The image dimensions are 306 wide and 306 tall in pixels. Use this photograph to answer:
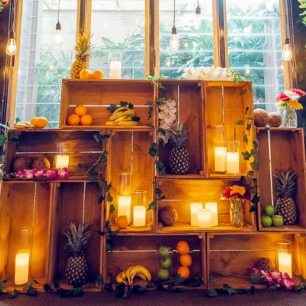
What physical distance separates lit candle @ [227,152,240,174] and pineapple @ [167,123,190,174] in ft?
1.16

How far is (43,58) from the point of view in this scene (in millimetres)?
2842

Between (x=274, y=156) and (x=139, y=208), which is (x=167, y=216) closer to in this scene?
(x=139, y=208)

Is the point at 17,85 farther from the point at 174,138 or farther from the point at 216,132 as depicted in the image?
the point at 216,132

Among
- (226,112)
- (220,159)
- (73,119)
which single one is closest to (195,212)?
(220,159)

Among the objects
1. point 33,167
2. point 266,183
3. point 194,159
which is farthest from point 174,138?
point 33,167

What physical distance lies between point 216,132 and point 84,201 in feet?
4.52

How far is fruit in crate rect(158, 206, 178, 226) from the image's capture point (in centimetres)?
221

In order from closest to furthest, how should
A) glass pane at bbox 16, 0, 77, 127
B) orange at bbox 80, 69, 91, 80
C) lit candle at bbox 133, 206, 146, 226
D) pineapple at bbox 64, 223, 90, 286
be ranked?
pineapple at bbox 64, 223, 90, 286 → lit candle at bbox 133, 206, 146, 226 → orange at bbox 80, 69, 91, 80 → glass pane at bbox 16, 0, 77, 127

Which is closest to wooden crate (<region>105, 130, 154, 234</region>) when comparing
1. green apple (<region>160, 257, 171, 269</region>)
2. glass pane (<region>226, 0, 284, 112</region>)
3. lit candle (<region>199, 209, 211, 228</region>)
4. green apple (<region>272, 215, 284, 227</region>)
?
green apple (<region>160, 257, 171, 269</region>)

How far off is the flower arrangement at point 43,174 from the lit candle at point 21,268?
0.65 m

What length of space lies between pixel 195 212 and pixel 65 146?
4.39 ft

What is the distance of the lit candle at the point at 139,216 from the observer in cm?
221

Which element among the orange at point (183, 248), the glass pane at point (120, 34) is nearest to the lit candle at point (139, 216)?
the orange at point (183, 248)

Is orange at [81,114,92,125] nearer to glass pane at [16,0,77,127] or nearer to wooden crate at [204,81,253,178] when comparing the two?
glass pane at [16,0,77,127]
